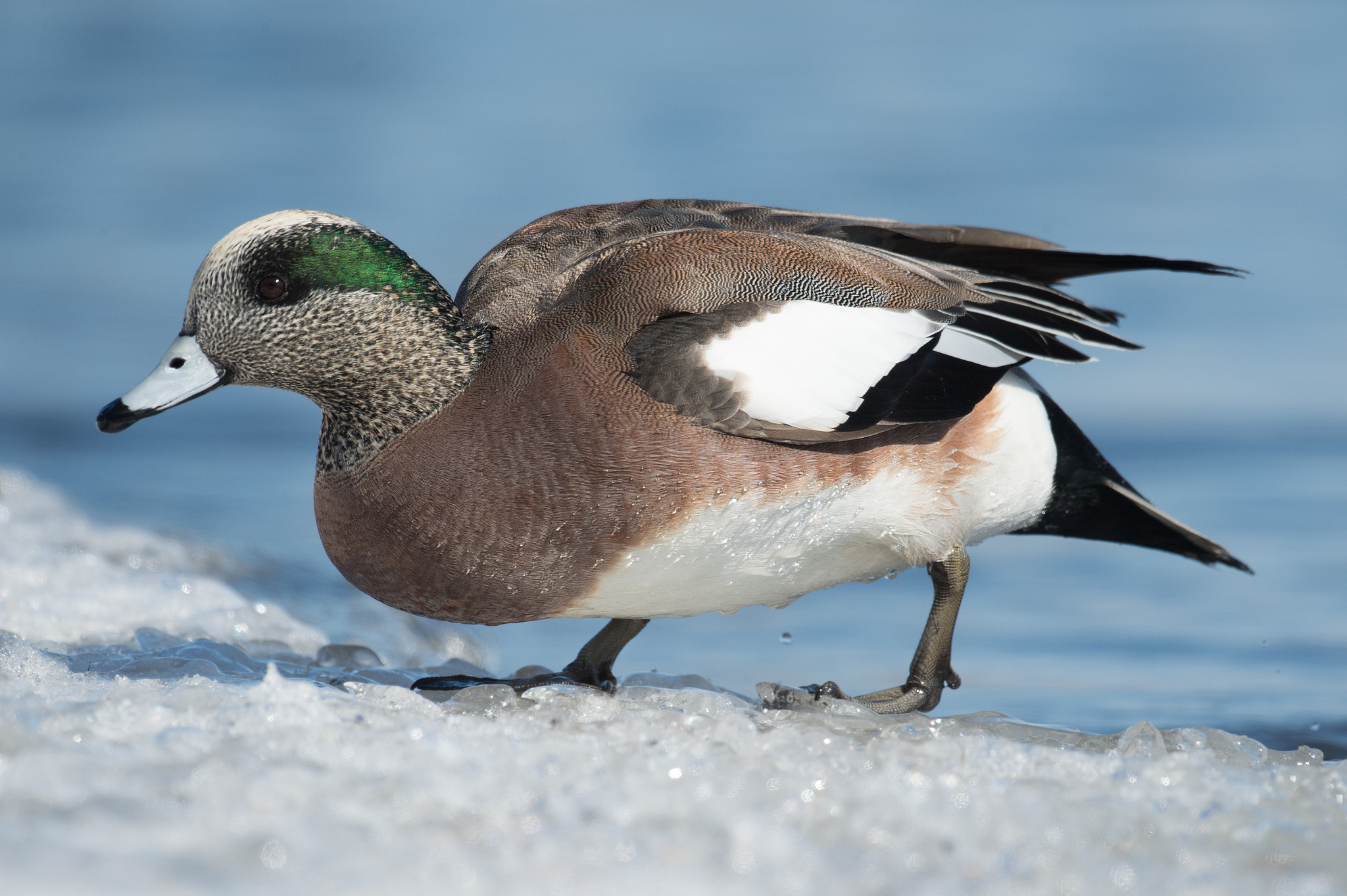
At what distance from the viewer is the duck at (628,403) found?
2939mm

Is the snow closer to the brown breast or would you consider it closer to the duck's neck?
the brown breast

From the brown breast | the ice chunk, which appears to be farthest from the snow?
the ice chunk

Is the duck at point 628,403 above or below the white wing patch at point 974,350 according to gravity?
below

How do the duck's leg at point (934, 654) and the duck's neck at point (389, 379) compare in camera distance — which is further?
the duck's leg at point (934, 654)

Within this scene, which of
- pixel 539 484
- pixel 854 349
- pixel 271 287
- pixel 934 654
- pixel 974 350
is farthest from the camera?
pixel 934 654

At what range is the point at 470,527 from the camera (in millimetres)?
2922

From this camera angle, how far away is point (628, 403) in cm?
295

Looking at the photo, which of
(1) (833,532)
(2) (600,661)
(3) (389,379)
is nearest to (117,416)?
(3) (389,379)

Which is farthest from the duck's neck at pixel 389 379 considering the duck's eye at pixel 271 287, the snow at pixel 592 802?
Answer: the snow at pixel 592 802

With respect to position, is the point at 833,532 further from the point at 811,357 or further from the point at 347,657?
the point at 347,657

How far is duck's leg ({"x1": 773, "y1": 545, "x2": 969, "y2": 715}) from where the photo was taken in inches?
136

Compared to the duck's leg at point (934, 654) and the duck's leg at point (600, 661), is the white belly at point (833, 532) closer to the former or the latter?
the duck's leg at point (934, 654)

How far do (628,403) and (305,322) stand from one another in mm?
744

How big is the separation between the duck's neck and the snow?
0.56 meters
